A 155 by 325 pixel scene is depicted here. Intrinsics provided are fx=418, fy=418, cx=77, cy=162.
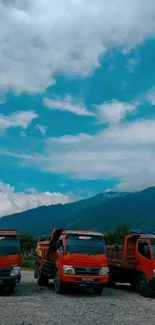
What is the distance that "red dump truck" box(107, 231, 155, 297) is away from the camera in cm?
1716

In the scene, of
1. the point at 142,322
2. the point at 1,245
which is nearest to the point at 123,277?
the point at 1,245

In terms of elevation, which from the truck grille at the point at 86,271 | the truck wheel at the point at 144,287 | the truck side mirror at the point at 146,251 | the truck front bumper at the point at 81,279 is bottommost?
the truck wheel at the point at 144,287

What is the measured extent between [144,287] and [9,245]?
5.96 metres

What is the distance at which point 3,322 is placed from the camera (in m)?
10.9

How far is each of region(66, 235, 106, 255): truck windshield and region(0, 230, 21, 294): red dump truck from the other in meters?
2.26

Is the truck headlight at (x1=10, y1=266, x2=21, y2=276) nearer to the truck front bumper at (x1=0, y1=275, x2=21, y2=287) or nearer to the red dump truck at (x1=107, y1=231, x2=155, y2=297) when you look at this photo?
the truck front bumper at (x1=0, y1=275, x2=21, y2=287)

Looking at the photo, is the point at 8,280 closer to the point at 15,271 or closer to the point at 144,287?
the point at 15,271

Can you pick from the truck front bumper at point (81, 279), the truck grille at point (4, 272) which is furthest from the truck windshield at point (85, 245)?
the truck grille at point (4, 272)

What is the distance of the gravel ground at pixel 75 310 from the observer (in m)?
11.5

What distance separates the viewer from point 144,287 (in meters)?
17.5

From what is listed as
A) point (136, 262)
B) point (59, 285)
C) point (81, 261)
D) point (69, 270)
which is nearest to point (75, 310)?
point (69, 270)

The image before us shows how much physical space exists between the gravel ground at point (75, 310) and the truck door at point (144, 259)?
113 centimetres

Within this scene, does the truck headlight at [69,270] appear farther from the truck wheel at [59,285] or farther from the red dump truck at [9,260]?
the red dump truck at [9,260]

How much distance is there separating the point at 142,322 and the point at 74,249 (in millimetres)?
5978
